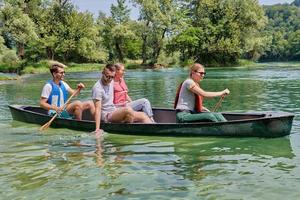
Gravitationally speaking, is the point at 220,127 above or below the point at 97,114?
below

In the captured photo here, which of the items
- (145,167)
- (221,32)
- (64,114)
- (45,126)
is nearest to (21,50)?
(221,32)

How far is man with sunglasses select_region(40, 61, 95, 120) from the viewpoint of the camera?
402 inches

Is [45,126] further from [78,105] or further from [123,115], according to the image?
[123,115]

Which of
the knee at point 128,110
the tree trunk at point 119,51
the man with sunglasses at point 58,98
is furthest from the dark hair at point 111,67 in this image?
the tree trunk at point 119,51

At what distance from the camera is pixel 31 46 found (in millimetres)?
56469

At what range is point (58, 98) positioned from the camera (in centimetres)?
1047

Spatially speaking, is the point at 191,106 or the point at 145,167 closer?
the point at 145,167

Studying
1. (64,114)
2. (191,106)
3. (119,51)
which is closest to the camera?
(191,106)

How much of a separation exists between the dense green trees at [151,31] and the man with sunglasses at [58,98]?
45.2 meters

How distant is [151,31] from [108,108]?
5153cm

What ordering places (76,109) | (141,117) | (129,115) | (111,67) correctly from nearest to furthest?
(111,67) < (129,115) < (141,117) < (76,109)

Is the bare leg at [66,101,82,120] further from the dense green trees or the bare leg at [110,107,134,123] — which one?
the dense green trees

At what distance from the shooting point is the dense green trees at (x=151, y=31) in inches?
2290

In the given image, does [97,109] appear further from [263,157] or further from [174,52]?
[174,52]
